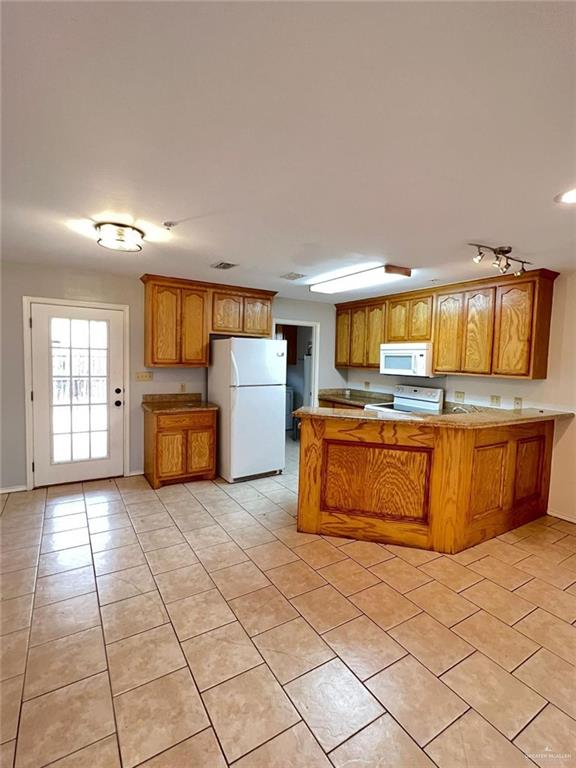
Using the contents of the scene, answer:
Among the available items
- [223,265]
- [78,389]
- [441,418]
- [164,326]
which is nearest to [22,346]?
[78,389]

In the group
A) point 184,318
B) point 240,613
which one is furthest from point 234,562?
point 184,318

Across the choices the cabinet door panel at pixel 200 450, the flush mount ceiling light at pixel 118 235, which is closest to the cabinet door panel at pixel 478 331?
the cabinet door panel at pixel 200 450

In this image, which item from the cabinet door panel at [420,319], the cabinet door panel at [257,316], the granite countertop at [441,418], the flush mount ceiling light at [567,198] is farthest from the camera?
the cabinet door panel at [257,316]

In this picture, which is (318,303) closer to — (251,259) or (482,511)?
(251,259)

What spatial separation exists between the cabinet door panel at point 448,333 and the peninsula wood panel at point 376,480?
68.2 inches

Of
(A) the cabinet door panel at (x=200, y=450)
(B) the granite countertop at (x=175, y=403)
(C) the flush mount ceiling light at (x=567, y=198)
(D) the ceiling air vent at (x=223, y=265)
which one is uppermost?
(D) the ceiling air vent at (x=223, y=265)

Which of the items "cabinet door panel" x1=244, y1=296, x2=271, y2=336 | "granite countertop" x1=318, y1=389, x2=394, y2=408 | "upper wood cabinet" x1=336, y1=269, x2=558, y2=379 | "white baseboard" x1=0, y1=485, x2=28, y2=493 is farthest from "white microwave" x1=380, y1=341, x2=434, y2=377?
"white baseboard" x1=0, y1=485, x2=28, y2=493

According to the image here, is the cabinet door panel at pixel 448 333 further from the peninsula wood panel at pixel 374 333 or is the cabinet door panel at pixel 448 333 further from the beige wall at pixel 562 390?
the peninsula wood panel at pixel 374 333

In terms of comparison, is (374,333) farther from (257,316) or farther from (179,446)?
(179,446)

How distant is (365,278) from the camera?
3.81 m

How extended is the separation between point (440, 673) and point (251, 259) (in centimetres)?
313

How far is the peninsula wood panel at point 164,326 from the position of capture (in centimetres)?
414

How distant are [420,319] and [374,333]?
0.79 meters

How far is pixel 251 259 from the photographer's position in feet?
10.9
